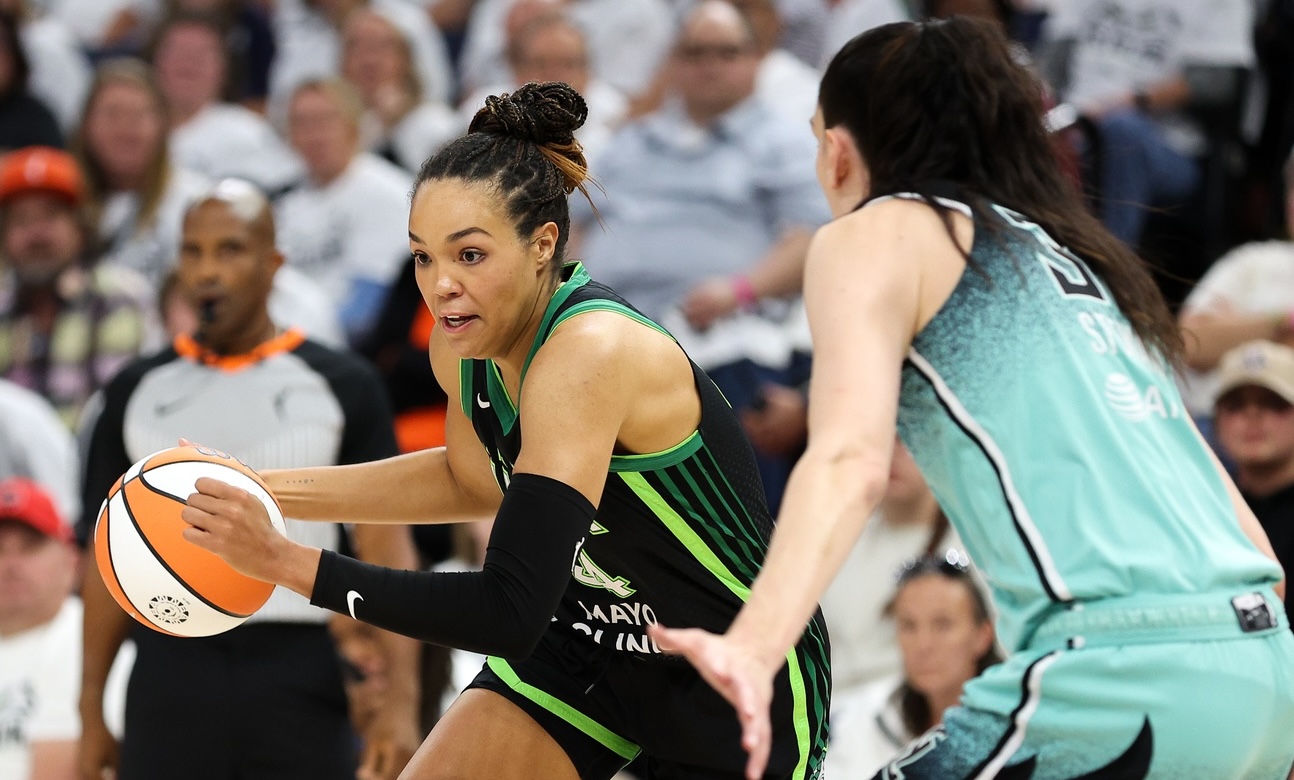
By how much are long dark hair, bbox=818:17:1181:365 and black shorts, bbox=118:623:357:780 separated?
2617 mm

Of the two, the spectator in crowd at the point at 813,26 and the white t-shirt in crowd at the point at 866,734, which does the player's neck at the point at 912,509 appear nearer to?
the white t-shirt in crowd at the point at 866,734

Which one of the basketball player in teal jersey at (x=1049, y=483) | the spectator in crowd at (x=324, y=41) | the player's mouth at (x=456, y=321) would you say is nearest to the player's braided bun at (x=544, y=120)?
the player's mouth at (x=456, y=321)

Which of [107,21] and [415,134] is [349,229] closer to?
[415,134]

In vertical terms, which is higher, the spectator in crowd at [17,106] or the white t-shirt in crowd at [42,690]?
the spectator in crowd at [17,106]

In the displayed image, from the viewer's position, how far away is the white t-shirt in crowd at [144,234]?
28.4ft

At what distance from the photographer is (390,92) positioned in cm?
949

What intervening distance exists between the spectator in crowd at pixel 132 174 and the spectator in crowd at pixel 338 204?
0.54 metres

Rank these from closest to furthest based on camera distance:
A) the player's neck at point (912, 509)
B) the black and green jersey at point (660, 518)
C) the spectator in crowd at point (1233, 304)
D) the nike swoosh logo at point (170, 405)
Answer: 1. the black and green jersey at point (660, 518)
2. the nike swoosh logo at point (170, 405)
3. the player's neck at point (912, 509)
4. the spectator in crowd at point (1233, 304)

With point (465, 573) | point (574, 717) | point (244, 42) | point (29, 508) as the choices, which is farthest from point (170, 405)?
point (244, 42)

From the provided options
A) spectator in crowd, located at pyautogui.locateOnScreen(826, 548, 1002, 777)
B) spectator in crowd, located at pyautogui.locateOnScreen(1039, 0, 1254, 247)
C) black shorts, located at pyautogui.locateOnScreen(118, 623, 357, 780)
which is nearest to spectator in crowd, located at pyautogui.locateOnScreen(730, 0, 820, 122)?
spectator in crowd, located at pyautogui.locateOnScreen(1039, 0, 1254, 247)

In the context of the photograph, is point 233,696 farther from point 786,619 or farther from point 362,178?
point 362,178

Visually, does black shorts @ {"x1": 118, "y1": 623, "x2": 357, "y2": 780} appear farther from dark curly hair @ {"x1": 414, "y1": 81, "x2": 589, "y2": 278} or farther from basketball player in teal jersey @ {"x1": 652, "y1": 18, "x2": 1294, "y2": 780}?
basketball player in teal jersey @ {"x1": 652, "y1": 18, "x2": 1294, "y2": 780}

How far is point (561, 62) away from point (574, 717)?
5539 mm

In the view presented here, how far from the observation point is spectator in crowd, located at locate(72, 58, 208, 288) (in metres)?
8.70
